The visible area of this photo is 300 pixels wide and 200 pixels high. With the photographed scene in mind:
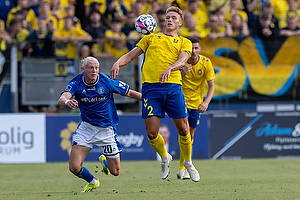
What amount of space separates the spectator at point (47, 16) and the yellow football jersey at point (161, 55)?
28.5 feet

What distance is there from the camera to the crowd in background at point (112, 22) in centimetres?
1567

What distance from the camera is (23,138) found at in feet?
48.4

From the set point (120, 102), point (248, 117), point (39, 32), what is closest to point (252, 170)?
point (248, 117)

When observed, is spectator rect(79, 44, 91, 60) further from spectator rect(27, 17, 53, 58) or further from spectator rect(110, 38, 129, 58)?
spectator rect(27, 17, 53, 58)

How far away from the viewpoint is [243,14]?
1698cm

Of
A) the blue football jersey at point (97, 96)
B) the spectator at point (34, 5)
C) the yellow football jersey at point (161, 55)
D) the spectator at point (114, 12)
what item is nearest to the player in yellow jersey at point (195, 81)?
the yellow football jersey at point (161, 55)

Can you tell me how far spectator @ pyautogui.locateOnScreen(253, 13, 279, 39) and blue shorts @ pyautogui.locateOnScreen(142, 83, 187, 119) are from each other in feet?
28.8

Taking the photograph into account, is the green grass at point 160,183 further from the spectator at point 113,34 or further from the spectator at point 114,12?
the spectator at point 114,12

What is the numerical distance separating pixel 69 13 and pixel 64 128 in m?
3.56

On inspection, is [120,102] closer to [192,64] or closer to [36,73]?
[36,73]

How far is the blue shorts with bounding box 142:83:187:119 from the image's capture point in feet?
26.2

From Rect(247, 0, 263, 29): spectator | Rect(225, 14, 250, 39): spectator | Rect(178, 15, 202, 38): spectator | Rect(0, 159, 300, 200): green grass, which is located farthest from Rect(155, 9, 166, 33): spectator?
Rect(0, 159, 300, 200): green grass

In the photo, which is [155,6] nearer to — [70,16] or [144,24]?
[70,16]

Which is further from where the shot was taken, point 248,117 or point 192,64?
point 248,117
